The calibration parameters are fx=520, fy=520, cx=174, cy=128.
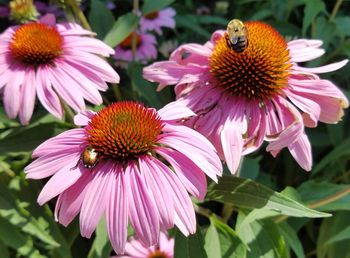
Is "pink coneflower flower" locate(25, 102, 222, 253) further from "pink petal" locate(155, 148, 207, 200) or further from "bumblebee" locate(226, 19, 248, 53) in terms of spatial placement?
"bumblebee" locate(226, 19, 248, 53)

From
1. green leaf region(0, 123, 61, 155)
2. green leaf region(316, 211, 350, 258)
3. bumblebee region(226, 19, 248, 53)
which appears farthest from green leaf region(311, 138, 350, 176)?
green leaf region(0, 123, 61, 155)

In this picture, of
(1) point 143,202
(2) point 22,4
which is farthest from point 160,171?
(2) point 22,4

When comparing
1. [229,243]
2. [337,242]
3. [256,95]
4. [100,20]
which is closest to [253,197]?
[229,243]

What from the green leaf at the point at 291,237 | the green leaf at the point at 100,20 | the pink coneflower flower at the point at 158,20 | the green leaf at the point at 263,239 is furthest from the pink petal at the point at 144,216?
the pink coneflower flower at the point at 158,20

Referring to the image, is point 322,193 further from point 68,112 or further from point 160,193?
point 68,112

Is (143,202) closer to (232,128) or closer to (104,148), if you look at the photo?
(104,148)

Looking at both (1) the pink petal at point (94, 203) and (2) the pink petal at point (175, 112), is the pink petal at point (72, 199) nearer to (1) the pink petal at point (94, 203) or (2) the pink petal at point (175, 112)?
(1) the pink petal at point (94, 203)
